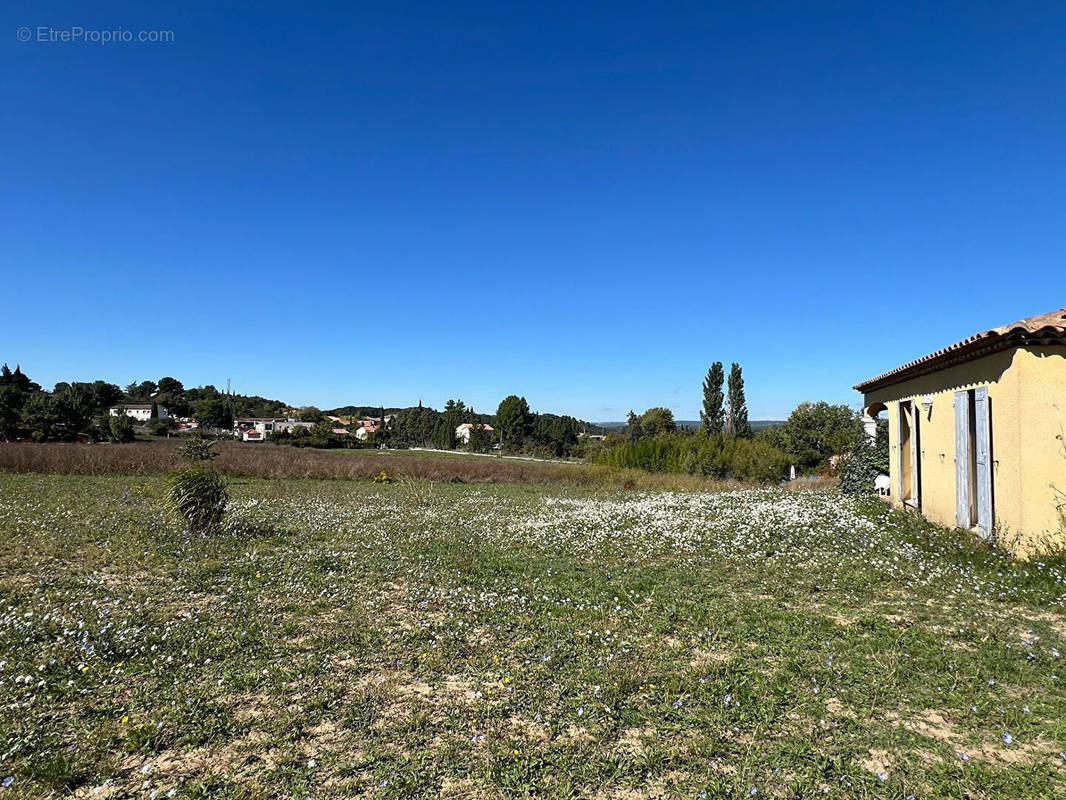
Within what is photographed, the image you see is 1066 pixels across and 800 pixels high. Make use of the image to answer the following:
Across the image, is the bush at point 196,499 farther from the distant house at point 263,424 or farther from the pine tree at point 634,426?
the distant house at point 263,424

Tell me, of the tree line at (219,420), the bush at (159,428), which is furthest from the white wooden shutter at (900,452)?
the bush at (159,428)

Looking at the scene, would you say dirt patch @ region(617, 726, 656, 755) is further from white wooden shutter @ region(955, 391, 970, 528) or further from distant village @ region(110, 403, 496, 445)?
distant village @ region(110, 403, 496, 445)

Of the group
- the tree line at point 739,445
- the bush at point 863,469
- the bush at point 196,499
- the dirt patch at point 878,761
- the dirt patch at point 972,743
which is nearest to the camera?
the dirt patch at point 878,761

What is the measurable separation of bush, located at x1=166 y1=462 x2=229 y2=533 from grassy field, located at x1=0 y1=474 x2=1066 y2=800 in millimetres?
699

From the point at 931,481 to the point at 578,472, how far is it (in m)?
18.2

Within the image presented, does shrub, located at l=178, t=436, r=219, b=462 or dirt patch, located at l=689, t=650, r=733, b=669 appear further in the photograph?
shrub, located at l=178, t=436, r=219, b=462

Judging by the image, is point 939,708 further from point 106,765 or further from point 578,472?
point 578,472

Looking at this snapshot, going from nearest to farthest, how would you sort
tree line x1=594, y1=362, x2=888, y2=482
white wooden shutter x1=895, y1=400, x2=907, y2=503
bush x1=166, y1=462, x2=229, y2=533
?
bush x1=166, y1=462, x2=229, y2=533, white wooden shutter x1=895, y1=400, x2=907, y2=503, tree line x1=594, y1=362, x2=888, y2=482

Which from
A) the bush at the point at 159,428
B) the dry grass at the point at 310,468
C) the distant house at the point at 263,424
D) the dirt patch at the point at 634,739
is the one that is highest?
the distant house at the point at 263,424

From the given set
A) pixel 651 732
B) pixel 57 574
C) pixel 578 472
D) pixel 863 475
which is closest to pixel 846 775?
pixel 651 732

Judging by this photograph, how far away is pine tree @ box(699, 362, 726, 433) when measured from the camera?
1962 inches

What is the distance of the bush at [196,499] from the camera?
10.1m

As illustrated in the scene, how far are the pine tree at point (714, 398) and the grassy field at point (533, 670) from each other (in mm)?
41558

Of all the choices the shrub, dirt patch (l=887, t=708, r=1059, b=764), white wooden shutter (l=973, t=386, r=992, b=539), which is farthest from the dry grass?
dirt patch (l=887, t=708, r=1059, b=764)
